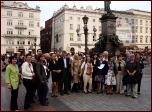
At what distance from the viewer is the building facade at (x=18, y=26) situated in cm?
5903

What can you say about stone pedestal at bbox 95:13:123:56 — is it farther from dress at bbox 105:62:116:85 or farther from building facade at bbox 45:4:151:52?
building facade at bbox 45:4:151:52

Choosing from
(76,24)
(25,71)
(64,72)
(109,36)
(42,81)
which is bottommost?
(42,81)

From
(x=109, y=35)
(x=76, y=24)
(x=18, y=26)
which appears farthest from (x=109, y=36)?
(x=18, y=26)

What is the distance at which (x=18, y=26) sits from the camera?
60.5m

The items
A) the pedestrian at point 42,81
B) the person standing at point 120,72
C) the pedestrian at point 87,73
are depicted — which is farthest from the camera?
the pedestrian at point 87,73

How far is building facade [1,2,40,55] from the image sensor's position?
59.0m

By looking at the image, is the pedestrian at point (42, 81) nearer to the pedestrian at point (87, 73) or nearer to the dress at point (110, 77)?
the pedestrian at point (87, 73)

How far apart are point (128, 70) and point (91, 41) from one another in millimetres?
54021

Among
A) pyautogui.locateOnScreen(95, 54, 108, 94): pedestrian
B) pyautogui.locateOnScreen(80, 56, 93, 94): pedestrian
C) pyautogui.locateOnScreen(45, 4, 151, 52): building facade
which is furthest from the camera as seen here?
pyautogui.locateOnScreen(45, 4, 151, 52): building facade

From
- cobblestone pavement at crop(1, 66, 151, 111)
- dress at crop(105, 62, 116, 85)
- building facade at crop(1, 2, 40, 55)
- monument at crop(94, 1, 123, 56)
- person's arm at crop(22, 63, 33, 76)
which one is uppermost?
building facade at crop(1, 2, 40, 55)

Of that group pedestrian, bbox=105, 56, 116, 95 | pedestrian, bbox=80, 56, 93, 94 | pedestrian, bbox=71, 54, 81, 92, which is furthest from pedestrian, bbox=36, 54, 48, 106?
pedestrian, bbox=105, 56, 116, 95

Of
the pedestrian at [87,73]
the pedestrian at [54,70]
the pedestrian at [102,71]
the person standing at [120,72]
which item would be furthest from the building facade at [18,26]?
the person standing at [120,72]

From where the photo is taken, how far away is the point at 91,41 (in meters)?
62.1

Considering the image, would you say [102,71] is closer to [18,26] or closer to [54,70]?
[54,70]
